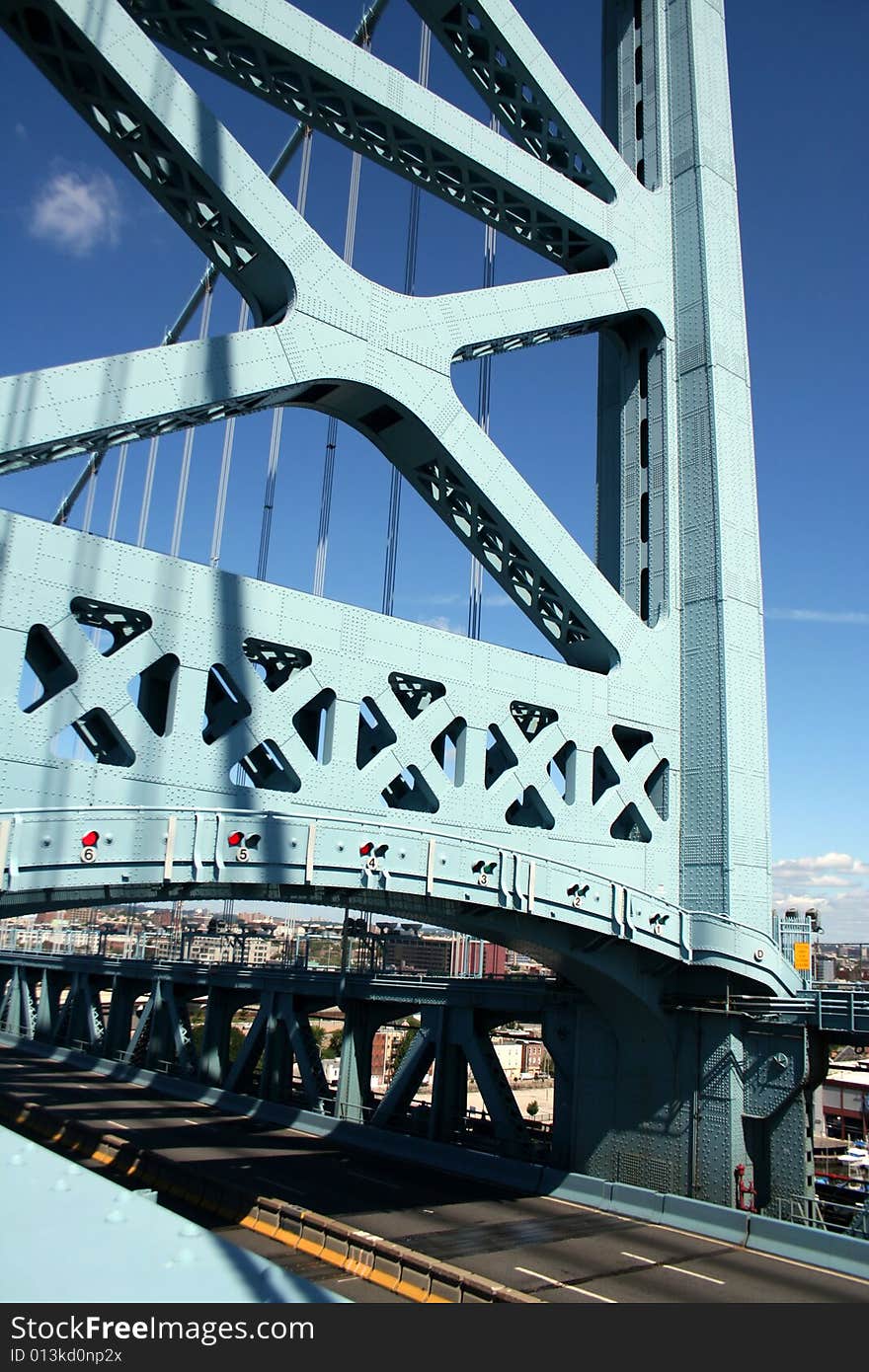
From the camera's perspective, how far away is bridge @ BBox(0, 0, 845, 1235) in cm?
1538

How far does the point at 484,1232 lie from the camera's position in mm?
20984

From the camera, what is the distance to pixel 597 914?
64.8 feet

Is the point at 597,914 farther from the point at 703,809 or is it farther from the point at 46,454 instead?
the point at 46,454

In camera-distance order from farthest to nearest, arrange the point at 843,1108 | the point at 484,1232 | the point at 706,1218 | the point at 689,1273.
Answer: the point at 843,1108, the point at 706,1218, the point at 484,1232, the point at 689,1273

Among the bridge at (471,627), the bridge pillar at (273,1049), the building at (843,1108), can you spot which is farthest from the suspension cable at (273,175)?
the building at (843,1108)

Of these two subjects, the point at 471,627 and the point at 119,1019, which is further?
the point at 119,1019

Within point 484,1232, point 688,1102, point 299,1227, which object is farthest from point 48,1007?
point 688,1102

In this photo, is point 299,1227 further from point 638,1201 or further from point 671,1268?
point 638,1201

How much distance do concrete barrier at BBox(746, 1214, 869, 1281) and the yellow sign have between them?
6.02 metres

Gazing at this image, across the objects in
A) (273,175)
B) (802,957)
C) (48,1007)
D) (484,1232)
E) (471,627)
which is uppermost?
(273,175)

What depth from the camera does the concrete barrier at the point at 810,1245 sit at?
19375mm

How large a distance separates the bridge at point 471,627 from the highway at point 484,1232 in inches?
79.0

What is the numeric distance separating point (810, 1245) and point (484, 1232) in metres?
6.15
